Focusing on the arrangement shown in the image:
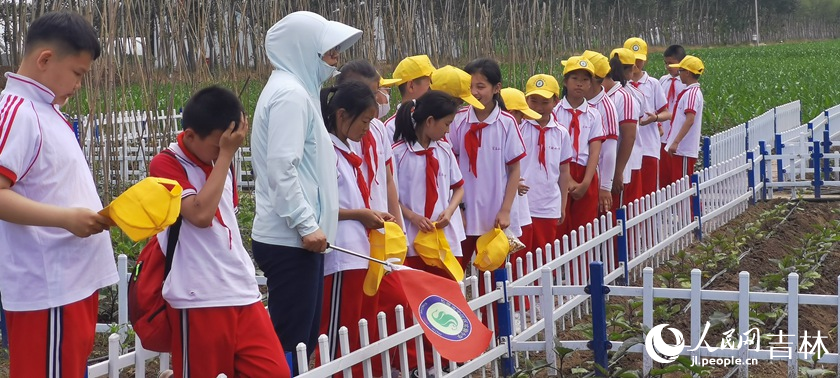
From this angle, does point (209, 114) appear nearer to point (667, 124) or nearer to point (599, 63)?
point (599, 63)

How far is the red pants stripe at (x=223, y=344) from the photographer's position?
11.1 ft

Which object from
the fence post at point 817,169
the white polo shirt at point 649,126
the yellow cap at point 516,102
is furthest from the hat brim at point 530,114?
the fence post at point 817,169

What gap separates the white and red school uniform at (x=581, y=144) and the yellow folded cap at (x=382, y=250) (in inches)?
109

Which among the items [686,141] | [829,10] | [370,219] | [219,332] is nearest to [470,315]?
[370,219]

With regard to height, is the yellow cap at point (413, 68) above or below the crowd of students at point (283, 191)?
above

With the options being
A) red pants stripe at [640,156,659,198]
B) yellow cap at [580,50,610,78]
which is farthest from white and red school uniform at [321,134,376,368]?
red pants stripe at [640,156,659,198]

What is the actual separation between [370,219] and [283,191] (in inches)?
28.7

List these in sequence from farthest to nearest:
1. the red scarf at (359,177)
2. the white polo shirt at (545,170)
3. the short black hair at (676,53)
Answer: the short black hair at (676,53) → the white polo shirt at (545,170) → the red scarf at (359,177)

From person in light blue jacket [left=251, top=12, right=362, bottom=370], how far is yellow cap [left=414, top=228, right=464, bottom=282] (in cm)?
102

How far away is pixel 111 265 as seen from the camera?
331 centimetres

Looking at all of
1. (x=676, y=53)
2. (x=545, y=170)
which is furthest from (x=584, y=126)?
(x=676, y=53)

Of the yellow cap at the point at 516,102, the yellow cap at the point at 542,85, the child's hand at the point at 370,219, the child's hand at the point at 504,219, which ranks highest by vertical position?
the yellow cap at the point at 542,85

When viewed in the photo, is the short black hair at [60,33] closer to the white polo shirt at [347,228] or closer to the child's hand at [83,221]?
the child's hand at [83,221]

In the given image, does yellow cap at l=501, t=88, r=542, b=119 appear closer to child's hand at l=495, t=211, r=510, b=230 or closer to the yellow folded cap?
child's hand at l=495, t=211, r=510, b=230
